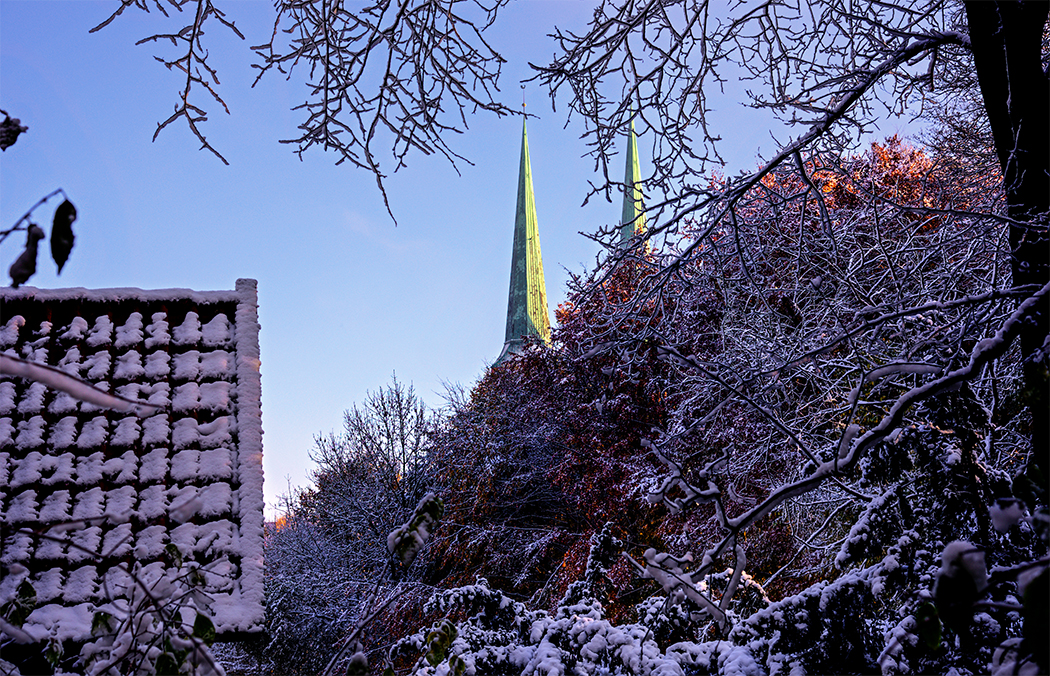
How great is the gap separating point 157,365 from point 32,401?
700 mm

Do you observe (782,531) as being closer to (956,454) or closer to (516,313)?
(956,454)

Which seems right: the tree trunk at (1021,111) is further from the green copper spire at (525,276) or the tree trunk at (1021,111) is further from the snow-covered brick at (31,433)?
the green copper spire at (525,276)

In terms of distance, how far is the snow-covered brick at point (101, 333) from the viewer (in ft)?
15.6

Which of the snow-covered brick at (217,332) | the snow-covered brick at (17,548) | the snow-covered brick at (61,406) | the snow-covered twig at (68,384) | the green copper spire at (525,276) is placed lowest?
the snow-covered brick at (17,548)

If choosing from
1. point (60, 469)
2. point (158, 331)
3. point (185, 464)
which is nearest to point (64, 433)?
point (60, 469)

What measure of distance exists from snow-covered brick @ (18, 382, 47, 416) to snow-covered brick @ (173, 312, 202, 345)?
2.67ft

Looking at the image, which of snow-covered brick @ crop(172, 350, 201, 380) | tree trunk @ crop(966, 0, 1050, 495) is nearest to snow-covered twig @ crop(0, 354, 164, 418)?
tree trunk @ crop(966, 0, 1050, 495)

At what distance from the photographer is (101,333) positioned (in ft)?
15.8

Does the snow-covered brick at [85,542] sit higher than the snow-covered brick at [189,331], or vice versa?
the snow-covered brick at [189,331]

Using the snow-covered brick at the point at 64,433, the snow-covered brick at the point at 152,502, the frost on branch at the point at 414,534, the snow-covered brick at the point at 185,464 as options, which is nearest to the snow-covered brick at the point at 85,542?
the snow-covered brick at the point at 152,502

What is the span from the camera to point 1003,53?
10.6 ft

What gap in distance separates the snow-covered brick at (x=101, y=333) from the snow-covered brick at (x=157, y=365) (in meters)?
0.31

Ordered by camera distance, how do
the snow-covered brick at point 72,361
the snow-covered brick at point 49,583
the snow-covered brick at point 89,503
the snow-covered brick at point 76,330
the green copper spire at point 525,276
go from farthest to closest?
the green copper spire at point 525,276
the snow-covered brick at point 76,330
the snow-covered brick at point 72,361
the snow-covered brick at point 89,503
the snow-covered brick at point 49,583

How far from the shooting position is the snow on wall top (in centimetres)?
382
